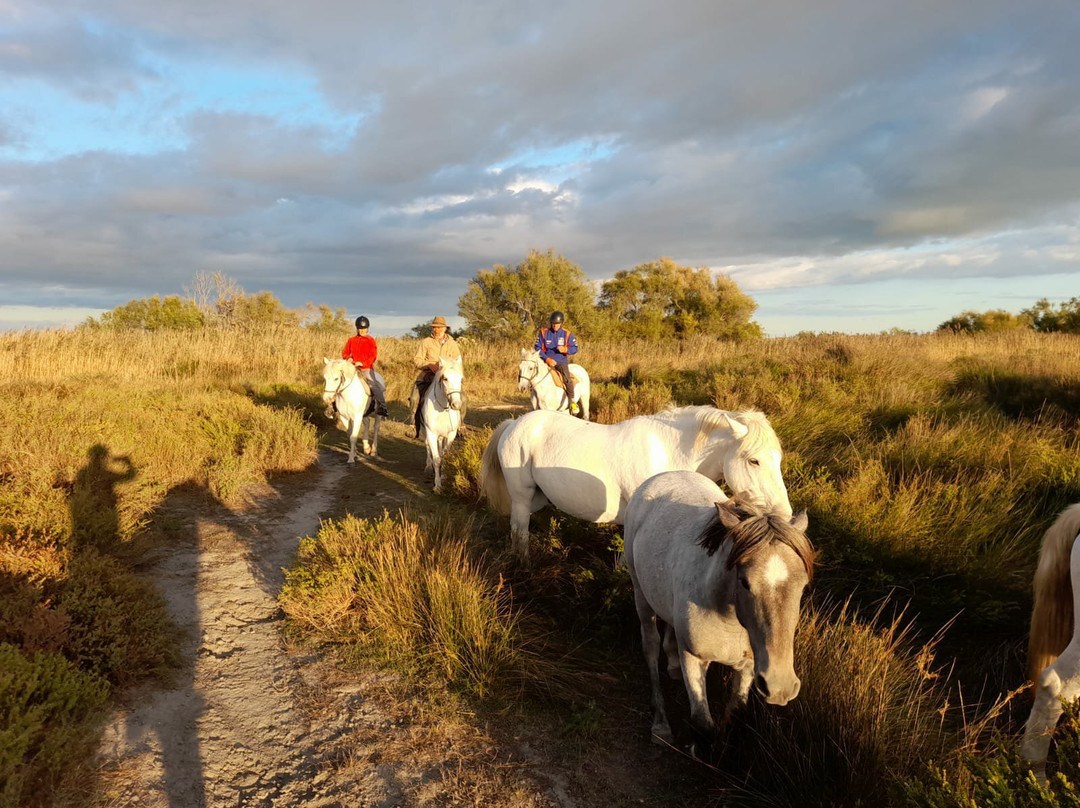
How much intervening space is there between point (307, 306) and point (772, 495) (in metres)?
41.8

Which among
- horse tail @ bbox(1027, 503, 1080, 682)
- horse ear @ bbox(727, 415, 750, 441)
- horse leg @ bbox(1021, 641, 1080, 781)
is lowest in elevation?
horse leg @ bbox(1021, 641, 1080, 781)

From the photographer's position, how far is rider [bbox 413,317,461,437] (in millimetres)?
10078

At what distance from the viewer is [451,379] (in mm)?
8422

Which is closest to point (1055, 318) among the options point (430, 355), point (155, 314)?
point (430, 355)

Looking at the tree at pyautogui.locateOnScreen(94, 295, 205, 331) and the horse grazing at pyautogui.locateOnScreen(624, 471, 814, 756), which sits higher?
the tree at pyautogui.locateOnScreen(94, 295, 205, 331)

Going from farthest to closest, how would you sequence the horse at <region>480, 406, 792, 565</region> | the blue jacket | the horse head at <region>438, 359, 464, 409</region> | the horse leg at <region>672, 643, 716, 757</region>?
1. the blue jacket
2. the horse head at <region>438, 359, 464, 409</region>
3. the horse at <region>480, 406, 792, 565</region>
4. the horse leg at <region>672, 643, 716, 757</region>

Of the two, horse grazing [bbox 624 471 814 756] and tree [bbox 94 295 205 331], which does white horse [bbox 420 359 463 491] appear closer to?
horse grazing [bbox 624 471 814 756]

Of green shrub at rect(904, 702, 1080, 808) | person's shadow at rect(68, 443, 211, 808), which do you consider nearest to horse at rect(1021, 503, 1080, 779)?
green shrub at rect(904, 702, 1080, 808)

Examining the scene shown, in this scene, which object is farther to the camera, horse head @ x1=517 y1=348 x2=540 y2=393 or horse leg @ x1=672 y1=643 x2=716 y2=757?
horse head @ x1=517 y1=348 x2=540 y2=393

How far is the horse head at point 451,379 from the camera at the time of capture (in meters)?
8.42

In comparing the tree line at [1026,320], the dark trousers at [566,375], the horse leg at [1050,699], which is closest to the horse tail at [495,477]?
the horse leg at [1050,699]

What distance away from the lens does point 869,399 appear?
9.02 m

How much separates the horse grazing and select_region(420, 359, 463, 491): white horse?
5.39m

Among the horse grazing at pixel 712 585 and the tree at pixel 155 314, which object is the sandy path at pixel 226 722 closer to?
the horse grazing at pixel 712 585
